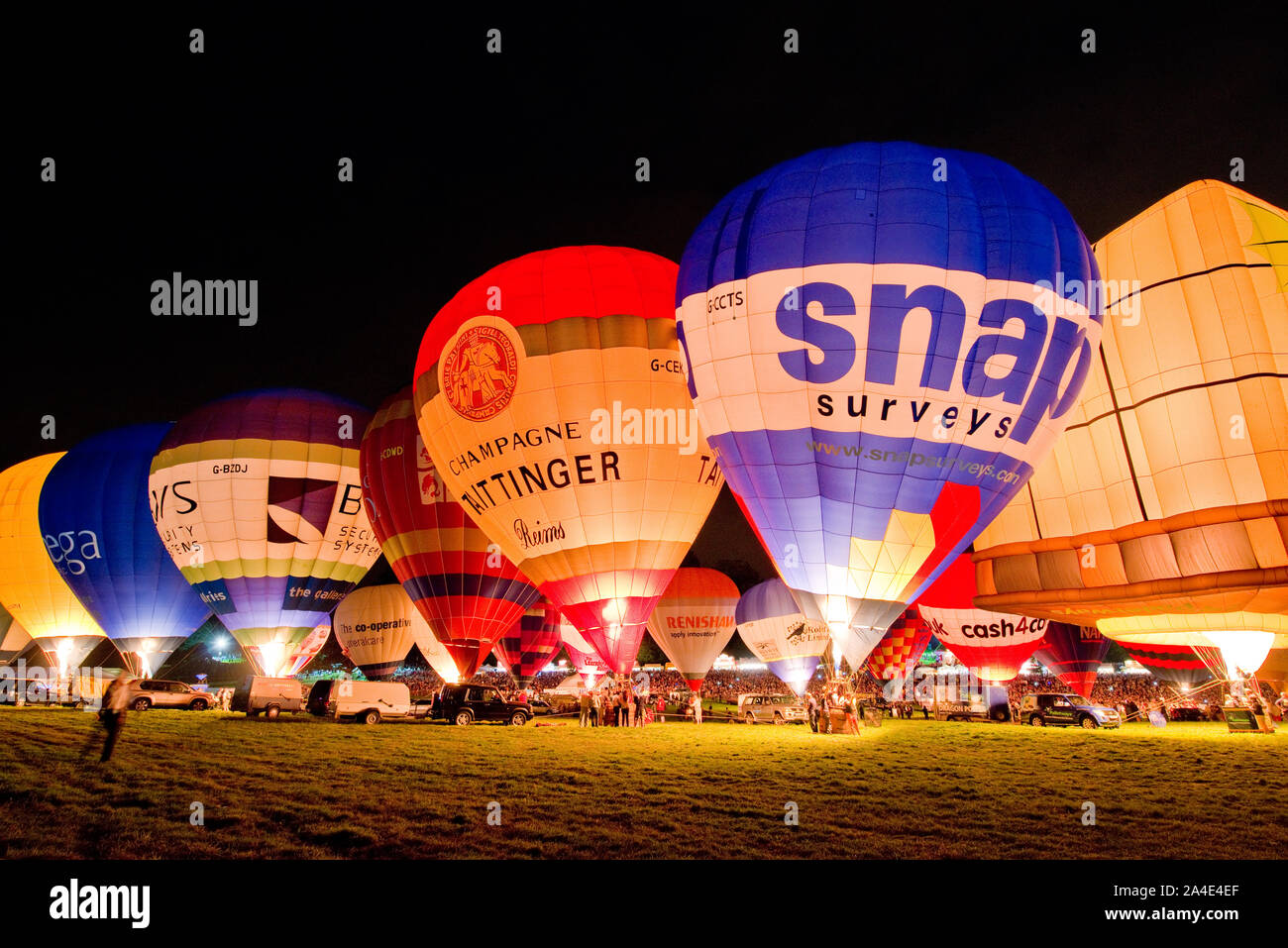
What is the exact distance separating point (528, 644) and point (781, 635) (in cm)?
918

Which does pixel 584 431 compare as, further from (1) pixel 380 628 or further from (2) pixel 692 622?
(1) pixel 380 628

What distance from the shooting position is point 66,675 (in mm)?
29766

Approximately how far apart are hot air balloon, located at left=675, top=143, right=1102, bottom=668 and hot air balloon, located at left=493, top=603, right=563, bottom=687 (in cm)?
1727

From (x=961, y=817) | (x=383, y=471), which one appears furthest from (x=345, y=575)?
(x=961, y=817)

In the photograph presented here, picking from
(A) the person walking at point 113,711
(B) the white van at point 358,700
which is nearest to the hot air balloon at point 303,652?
(B) the white van at point 358,700

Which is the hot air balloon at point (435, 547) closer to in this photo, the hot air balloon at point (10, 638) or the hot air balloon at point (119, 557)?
the hot air balloon at point (119, 557)

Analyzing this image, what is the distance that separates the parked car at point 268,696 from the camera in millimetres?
21578

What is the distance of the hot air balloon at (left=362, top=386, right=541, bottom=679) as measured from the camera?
21797mm

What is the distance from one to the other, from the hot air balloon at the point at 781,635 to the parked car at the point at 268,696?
17.0 meters

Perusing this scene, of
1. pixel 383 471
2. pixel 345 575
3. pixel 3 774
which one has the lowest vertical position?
pixel 3 774

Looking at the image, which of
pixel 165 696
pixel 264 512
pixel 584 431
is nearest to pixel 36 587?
pixel 165 696

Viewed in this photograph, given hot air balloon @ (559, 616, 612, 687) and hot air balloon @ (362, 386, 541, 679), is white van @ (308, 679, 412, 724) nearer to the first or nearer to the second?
hot air balloon @ (362, 386, 541, 679)

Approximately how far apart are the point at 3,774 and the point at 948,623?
26.6 meters
